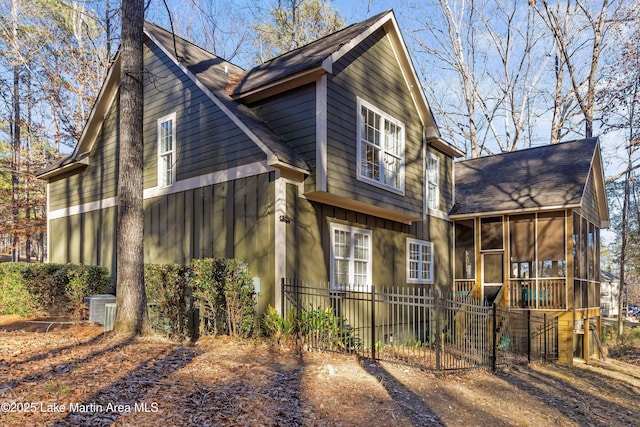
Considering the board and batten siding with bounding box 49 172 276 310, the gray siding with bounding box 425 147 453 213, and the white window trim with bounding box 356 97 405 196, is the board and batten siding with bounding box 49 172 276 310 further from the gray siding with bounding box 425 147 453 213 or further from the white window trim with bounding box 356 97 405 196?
the gray siding with bounding box 425 147 453 213

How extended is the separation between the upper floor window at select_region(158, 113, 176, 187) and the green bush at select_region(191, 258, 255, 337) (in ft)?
13.2

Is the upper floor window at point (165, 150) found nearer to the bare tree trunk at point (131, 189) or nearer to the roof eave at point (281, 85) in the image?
the roof eave at point (281, 85)

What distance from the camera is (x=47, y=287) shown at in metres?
11.7

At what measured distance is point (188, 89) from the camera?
38.8 feet

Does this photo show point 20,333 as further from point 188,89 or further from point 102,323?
point 188,89

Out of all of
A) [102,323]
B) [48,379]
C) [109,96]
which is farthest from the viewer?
[109,96]

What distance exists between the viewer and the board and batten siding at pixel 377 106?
10.3 meters

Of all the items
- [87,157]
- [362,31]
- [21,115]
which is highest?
[21,115]

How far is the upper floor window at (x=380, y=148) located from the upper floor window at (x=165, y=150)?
16.1 feet

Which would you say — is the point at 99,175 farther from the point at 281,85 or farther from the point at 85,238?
the point at 281,85

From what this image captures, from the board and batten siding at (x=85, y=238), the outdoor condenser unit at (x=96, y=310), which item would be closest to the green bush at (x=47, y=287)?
the outdoor condenser unit at (x=96, y=310)

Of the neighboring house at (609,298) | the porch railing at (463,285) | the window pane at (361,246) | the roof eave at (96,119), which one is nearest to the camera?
the window pane at (361,246)

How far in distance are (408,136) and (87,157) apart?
967 cm

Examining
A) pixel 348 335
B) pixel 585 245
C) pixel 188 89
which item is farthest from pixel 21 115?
pixel 585 245
